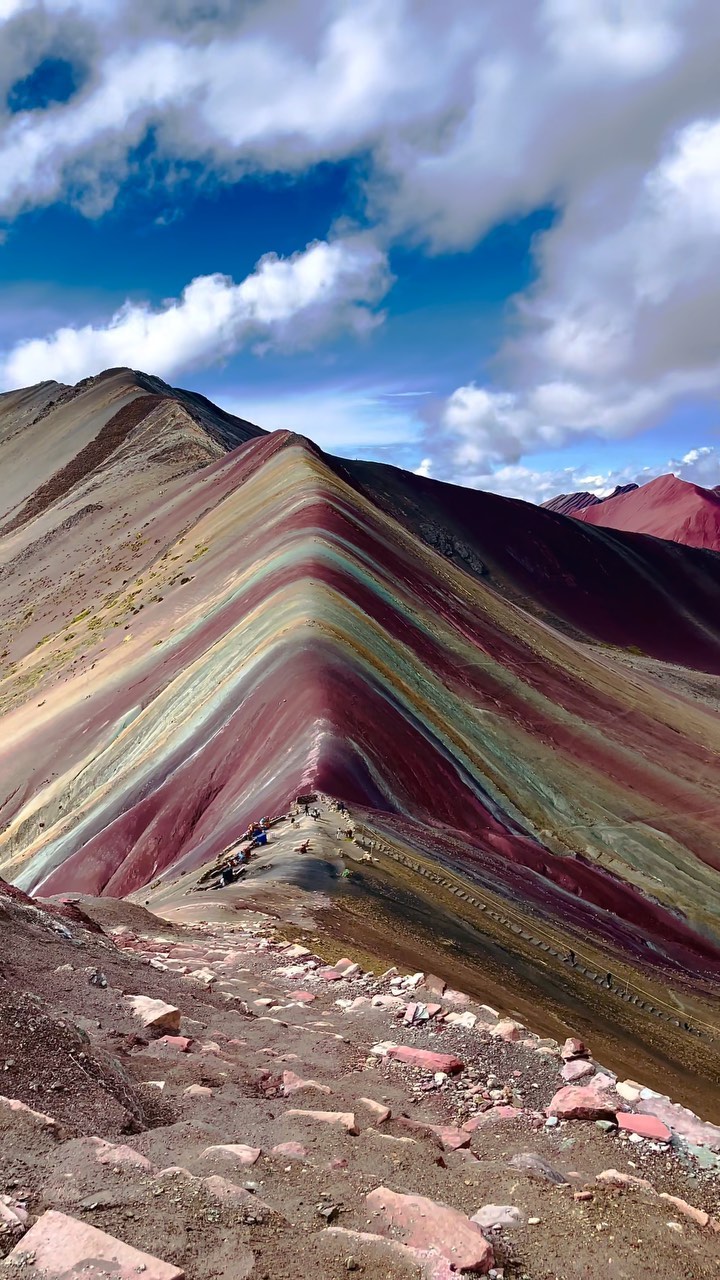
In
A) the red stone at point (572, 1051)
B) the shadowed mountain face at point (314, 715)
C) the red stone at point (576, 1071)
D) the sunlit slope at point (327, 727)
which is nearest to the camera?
the red stone at point (576, 1071)

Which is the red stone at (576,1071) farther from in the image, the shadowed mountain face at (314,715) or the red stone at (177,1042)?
the shadowed mountain face at (314,715)

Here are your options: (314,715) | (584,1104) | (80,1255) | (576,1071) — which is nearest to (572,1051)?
(576,1071)

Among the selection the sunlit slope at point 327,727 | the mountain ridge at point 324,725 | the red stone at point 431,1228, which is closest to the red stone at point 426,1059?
the red stone at point 431,1228

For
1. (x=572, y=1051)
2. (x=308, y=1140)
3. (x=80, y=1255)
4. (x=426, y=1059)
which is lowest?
(x=572, y=1051)

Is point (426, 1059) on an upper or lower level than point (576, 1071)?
upper

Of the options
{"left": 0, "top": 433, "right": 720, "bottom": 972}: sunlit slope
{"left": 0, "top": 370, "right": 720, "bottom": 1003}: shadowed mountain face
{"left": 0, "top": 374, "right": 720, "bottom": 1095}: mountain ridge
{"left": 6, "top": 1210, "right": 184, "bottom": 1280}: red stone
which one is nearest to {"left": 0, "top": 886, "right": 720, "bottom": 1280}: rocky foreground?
{"left": 6, "top": 1210, "right": 184, "bottom": 1280}: red stone

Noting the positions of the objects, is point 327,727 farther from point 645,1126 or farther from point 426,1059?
point 645,1126
